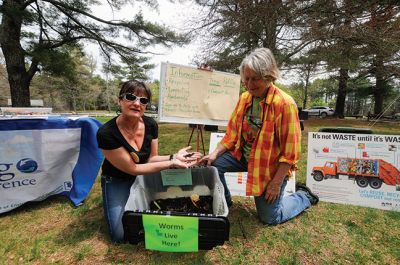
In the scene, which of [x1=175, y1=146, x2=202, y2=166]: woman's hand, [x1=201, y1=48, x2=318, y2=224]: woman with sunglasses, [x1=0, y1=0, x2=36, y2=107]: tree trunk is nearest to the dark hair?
[x1=175, y1=146, x2=202, y2=166]: woman's hand

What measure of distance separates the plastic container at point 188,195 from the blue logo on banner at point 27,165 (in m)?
1.11

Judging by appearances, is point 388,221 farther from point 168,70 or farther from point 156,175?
point 168,70

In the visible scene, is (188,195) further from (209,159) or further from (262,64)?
(262,64)

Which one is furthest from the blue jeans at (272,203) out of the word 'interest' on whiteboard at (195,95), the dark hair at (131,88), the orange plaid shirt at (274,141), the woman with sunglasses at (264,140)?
the word 'interest' on whiteboard at (195,95)

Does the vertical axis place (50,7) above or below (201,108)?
above

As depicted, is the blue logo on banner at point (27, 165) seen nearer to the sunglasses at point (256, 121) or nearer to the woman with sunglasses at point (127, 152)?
the woman with sunglasses at point (127, 152)

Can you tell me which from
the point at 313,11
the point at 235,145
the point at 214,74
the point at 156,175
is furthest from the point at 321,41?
the point at 156,175

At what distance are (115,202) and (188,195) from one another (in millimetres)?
552

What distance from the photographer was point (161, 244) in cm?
118

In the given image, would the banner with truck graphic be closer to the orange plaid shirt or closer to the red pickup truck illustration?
the red pickup truck illustration

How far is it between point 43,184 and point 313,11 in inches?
258

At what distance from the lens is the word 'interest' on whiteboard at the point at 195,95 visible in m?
2.66

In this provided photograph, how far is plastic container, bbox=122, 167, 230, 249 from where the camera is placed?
3.69ft

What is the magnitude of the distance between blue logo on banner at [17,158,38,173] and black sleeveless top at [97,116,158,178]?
800 millimetres
